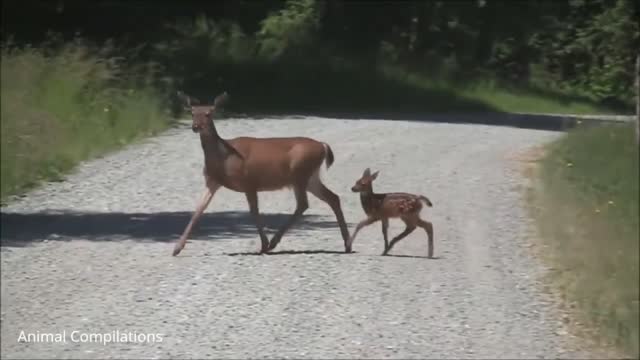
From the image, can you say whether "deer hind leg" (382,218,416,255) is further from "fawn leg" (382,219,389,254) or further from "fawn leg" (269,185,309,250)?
"fawn leg" (269,185,309,250)

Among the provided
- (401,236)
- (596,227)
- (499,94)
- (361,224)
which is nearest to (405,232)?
(401,236)

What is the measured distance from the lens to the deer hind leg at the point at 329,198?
13.2m

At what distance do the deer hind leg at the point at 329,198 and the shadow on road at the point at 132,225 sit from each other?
75 cm

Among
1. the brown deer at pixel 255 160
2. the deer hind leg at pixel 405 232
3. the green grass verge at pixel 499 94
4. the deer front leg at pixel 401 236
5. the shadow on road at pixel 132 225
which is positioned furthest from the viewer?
the green grass verge at pixel 499 94

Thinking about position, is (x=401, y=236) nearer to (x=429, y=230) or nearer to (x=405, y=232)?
(x=405, y=232)

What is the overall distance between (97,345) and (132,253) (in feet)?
10.3

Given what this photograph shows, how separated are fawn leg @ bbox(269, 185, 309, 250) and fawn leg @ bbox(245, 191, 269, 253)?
58 mm

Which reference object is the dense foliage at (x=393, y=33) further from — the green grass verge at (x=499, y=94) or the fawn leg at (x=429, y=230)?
the fawn leg at (x=429, y=230)

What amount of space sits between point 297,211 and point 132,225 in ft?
6.57

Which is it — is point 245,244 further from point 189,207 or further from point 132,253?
point 189,207

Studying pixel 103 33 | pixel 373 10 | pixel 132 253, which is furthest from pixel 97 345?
pixel 103 33

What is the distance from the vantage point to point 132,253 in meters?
13.4

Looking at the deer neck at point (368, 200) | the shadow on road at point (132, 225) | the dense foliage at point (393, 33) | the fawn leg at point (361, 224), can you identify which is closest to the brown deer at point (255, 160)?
the deer neck at point (368, 200)

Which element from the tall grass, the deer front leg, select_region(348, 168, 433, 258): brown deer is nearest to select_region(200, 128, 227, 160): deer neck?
select_region(348, 168, 433, 258): brown deer
